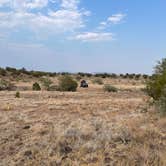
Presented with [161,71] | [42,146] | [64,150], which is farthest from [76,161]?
[161,71]

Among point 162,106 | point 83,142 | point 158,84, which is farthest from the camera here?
point 158,84

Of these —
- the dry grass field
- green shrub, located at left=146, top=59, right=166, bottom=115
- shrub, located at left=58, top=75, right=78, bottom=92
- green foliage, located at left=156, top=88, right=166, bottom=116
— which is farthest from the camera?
shrub, located at left=58, top=75, right=78, bottom=92

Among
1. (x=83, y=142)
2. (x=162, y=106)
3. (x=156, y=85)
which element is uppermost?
(x=156, y=85)

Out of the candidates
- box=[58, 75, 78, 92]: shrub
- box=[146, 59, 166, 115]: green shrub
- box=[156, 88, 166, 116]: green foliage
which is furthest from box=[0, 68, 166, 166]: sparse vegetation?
box=[58, 75, 78, 92]: shrub

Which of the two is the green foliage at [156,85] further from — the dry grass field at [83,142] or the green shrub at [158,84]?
the dry grass field at [83,142]

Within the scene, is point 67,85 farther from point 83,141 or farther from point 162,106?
point 83,141

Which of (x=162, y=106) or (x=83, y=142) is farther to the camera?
(x=162, y=106)

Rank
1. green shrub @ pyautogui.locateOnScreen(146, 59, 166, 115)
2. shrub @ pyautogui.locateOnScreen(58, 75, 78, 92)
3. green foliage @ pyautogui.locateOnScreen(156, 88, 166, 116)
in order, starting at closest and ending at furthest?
green foliage @ pyautogui.locateOnScreen(156, 88, 166, 116) → green shrub @ pyautogui.locateOnScreen(146, 59, 166, 115) → shrub @ pyautogui.locateOnScreen(58, 75, 78, 92)

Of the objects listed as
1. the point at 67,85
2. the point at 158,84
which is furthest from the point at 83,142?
the point at 67,85

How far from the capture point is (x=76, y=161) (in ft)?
31.9

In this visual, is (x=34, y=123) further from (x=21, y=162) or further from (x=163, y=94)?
(x=163, y=94)

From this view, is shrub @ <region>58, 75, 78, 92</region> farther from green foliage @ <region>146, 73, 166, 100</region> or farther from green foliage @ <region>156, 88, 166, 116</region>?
green foliage @ <region>156, 88, 166, 116</region>

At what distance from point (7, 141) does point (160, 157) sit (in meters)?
5.17

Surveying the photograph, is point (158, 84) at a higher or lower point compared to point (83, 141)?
higher
